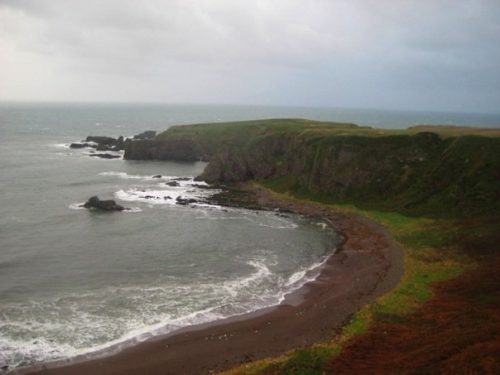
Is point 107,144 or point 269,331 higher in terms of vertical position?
point 107,144

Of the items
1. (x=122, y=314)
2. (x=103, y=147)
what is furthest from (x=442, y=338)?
(x=103, y=147)

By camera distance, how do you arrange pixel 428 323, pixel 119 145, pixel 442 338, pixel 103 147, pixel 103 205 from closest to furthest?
pixel 442 338
pixel 428 323
pixel 103 205
pixel 103 147
pixel 119 145

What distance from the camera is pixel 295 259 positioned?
57.9 m

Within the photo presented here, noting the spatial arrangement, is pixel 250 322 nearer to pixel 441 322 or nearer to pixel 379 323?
pixel 379 323

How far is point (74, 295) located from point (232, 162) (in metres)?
61.8

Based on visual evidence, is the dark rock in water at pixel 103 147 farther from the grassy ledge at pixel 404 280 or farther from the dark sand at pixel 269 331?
the dark sand at pixel 269 331

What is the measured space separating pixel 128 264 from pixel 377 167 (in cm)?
5065

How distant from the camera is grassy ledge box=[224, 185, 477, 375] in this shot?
105 feet

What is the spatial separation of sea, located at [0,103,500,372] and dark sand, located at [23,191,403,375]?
4.78 feet

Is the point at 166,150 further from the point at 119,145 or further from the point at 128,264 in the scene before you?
the point at 128,264

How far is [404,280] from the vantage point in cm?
4888

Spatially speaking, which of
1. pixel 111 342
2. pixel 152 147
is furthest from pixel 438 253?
pixel 152 147

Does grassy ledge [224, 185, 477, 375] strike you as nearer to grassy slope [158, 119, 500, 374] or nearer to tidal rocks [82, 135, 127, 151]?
grassy slope [158, 119, 500, 374]

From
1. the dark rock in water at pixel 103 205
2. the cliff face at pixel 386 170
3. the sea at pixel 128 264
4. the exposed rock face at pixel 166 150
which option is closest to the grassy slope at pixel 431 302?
the cliff face at pixel 386 170
